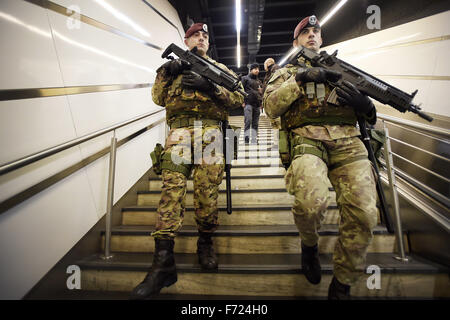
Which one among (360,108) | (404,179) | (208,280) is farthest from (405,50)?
(208,280)

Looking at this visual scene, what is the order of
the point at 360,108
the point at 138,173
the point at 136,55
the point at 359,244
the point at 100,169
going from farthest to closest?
the point at 136,55, the point at 138,173, the point at 100,169, the point at 360,108, the point at 359,244

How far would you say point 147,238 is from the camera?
1578 millimetres

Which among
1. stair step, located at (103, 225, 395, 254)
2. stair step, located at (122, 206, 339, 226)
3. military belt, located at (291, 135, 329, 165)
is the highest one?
military belt, located at (291, 135, 329, 165)

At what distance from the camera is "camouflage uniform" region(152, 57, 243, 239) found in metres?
1.18

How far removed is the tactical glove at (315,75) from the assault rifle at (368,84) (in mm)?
60

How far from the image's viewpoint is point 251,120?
14.0 feet

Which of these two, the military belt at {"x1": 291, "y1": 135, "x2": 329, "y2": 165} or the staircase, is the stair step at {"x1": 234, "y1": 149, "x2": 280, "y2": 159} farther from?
the military belt at {"x1": 291, "y1": 135, "x2": 329, "y2": 165}

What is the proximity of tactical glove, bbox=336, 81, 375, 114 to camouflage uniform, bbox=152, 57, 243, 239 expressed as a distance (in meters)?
0.80

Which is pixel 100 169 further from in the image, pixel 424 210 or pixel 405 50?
pixel 405 50

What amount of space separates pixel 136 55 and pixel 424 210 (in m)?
3.52

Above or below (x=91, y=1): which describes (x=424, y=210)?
below

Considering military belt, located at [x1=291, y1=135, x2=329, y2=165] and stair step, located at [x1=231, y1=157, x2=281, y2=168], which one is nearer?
military belt, located at [x1=291, y1=135, x2=329, y2=165]

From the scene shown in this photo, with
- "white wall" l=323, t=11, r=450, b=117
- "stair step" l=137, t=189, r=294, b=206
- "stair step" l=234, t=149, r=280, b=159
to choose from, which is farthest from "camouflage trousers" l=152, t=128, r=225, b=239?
"white wall" l=323, t=11, r=450, b=117

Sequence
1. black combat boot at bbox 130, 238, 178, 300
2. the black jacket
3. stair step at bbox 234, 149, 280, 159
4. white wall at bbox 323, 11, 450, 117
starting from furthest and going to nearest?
the black jacket < stair step at bbox 234, 149, 280, 159 < white wall at bbox 323, 11, 450, 117 < black combat boot at bbox 130, 238, 178, 300
